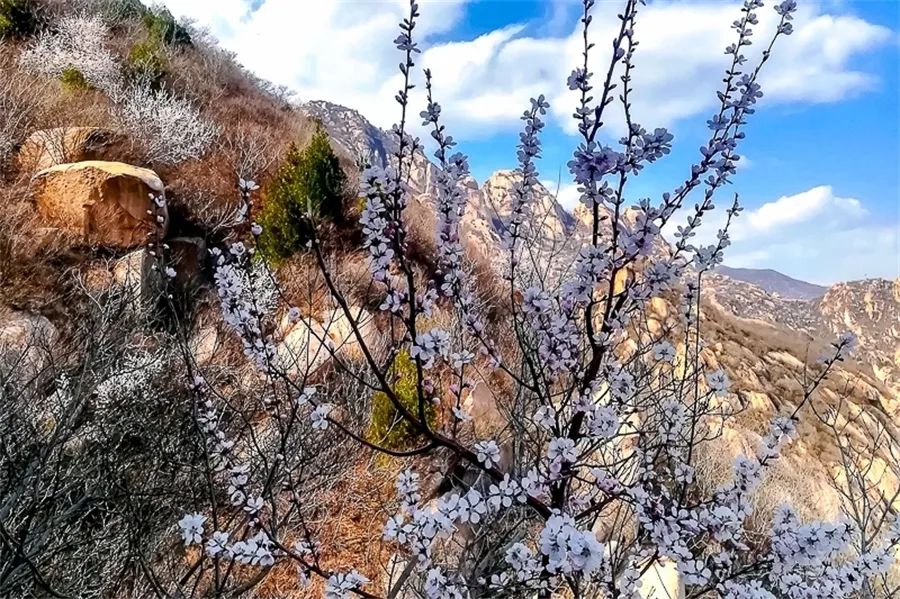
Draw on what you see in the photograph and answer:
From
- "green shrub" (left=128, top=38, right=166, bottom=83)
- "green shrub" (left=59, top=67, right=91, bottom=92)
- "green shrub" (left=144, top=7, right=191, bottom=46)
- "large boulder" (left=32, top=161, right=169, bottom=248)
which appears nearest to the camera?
"large boulder" (left=32, top=161, right=169, bottom=248)

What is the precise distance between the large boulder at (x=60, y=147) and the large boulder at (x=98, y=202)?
Answer: 0.59m

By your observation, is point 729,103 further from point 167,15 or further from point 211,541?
point 167,15

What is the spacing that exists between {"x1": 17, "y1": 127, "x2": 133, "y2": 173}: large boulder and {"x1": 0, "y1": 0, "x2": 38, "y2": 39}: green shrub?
5120 mm

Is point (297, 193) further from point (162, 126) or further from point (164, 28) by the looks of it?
point (164, 28)

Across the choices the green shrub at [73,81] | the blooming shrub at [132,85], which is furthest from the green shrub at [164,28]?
the green shrub at [73,81]

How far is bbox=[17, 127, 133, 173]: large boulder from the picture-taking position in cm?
891

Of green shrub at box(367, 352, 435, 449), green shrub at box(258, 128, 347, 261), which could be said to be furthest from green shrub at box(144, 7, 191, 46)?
green shrub at box(367, 352, 435, 449)

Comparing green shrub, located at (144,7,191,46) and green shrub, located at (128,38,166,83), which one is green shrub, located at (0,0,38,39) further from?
green shrub, located at (144,7,191,46)

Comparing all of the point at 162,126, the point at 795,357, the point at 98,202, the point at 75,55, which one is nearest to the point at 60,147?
the point at 98,202

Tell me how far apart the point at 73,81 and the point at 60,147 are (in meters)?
3.21

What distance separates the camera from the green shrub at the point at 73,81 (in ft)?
36.2

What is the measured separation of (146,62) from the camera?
12938 millimetres


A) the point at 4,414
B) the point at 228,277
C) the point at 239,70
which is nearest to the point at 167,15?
the point at 239,70

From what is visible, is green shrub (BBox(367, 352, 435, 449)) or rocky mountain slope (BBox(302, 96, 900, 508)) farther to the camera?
rocky mountain slope (BBox(302, 96, 900, 508))
